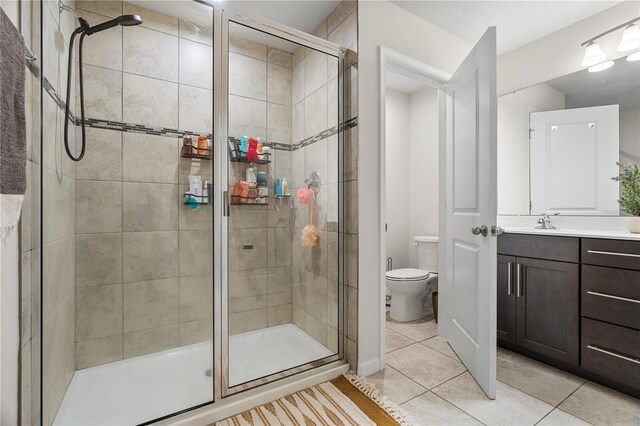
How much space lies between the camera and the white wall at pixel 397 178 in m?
3.61

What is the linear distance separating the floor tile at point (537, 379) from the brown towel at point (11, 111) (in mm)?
2480

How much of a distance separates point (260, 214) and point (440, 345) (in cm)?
174

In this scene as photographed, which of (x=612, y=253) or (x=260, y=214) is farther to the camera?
(x=260, y=214)

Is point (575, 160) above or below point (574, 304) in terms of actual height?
above

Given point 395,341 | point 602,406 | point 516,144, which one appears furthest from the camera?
point 516,144

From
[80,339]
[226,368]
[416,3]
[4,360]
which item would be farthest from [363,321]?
[416,3]

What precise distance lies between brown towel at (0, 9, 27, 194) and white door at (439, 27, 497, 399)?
1966 mm

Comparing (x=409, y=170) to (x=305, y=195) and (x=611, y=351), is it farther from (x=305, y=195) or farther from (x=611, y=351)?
(x=611, y=351)

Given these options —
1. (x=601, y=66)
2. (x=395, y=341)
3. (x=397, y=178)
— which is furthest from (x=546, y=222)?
(x=397, y=178)

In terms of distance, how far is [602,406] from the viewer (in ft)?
5.26

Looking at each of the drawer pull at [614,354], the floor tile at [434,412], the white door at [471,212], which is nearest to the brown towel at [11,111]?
the floor tile at [434,412]

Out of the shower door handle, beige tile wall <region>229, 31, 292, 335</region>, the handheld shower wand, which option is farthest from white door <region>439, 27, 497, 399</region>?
the handheld shower wand

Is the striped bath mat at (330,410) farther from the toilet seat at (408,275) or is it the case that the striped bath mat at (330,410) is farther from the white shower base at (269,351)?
the toilet seat at (408,275)

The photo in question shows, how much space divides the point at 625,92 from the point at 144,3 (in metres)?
3.18
